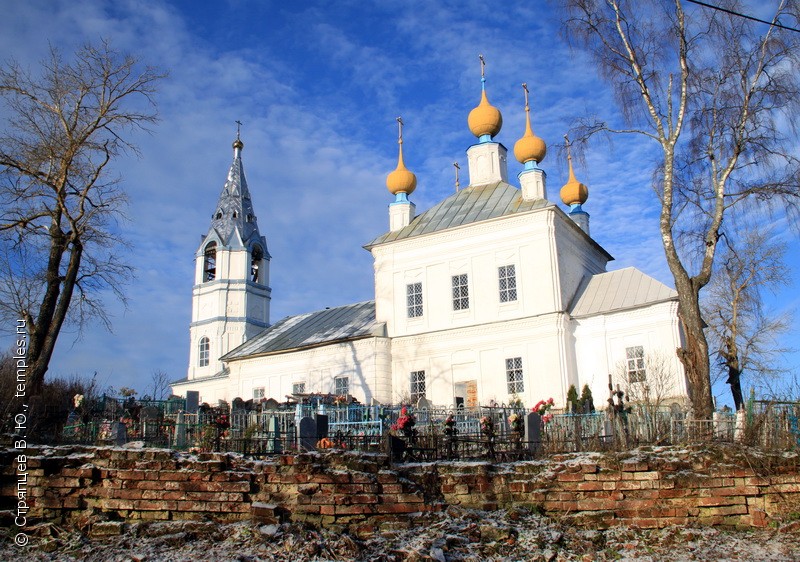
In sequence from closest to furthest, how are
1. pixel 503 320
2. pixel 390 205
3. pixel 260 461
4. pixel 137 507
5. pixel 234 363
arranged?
pixel 137 507, pixel 260 461, pixel 503 320, pixel 390 205, pixel 234 363

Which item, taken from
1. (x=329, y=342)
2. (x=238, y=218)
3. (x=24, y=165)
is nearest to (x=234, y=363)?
(x=329, y=342)

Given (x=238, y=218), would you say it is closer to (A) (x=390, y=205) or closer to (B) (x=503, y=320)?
(A) (x=390, y=205)

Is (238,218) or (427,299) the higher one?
(238,218)

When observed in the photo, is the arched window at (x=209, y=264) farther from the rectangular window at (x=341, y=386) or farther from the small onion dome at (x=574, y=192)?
the small onion dome at (x=574, y=192)

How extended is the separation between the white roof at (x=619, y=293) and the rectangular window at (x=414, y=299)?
18.4 ft

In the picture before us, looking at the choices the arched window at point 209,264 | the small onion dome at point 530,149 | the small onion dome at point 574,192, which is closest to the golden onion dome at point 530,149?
the small onion dome at point 530,149

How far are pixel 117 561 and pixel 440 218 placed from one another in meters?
22.4

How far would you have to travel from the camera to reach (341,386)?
91.3 feet

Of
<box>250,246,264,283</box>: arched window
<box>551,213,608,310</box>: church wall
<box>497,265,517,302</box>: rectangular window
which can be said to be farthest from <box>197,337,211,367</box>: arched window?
<box>551,213,608,310</box>: church wall

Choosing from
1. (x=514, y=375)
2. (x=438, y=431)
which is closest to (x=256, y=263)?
(x=514, y=375)

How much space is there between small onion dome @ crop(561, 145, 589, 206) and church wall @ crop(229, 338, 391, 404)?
12437 millimetres

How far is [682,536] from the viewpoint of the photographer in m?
7.62

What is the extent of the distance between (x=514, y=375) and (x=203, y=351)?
18559 millimetres

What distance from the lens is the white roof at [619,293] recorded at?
23.8 metres
